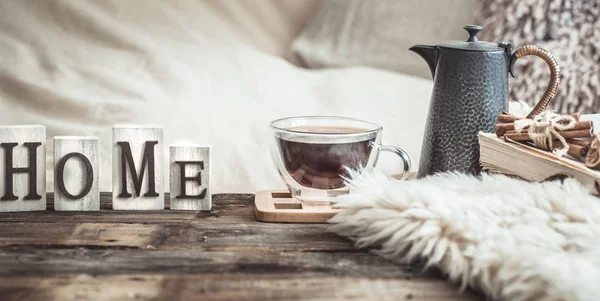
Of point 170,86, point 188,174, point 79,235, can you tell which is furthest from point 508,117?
point 170,86

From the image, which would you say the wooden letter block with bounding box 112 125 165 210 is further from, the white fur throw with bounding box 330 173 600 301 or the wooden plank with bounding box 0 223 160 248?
the white fur throw with bounding box 330 173 600 301

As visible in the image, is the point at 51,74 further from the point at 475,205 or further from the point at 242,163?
the point at 475,205

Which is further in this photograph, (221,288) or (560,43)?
(560,43)

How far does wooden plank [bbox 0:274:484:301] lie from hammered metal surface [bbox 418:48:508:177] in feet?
0.90

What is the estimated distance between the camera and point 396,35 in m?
1.61

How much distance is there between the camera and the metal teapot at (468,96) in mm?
896

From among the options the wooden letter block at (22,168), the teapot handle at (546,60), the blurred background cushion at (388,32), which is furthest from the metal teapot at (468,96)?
the blurred background cushion at (388,32)

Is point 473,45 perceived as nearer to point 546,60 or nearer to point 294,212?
point 546,60

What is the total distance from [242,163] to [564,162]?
514mm

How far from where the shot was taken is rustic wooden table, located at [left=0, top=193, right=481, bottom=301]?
25.2 inches

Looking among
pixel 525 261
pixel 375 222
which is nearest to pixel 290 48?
pixel 375 222

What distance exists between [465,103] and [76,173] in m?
0.48

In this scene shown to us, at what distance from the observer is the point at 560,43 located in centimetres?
134

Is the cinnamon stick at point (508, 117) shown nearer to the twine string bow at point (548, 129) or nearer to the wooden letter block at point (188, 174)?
the twine string bow at point (548, 129)
